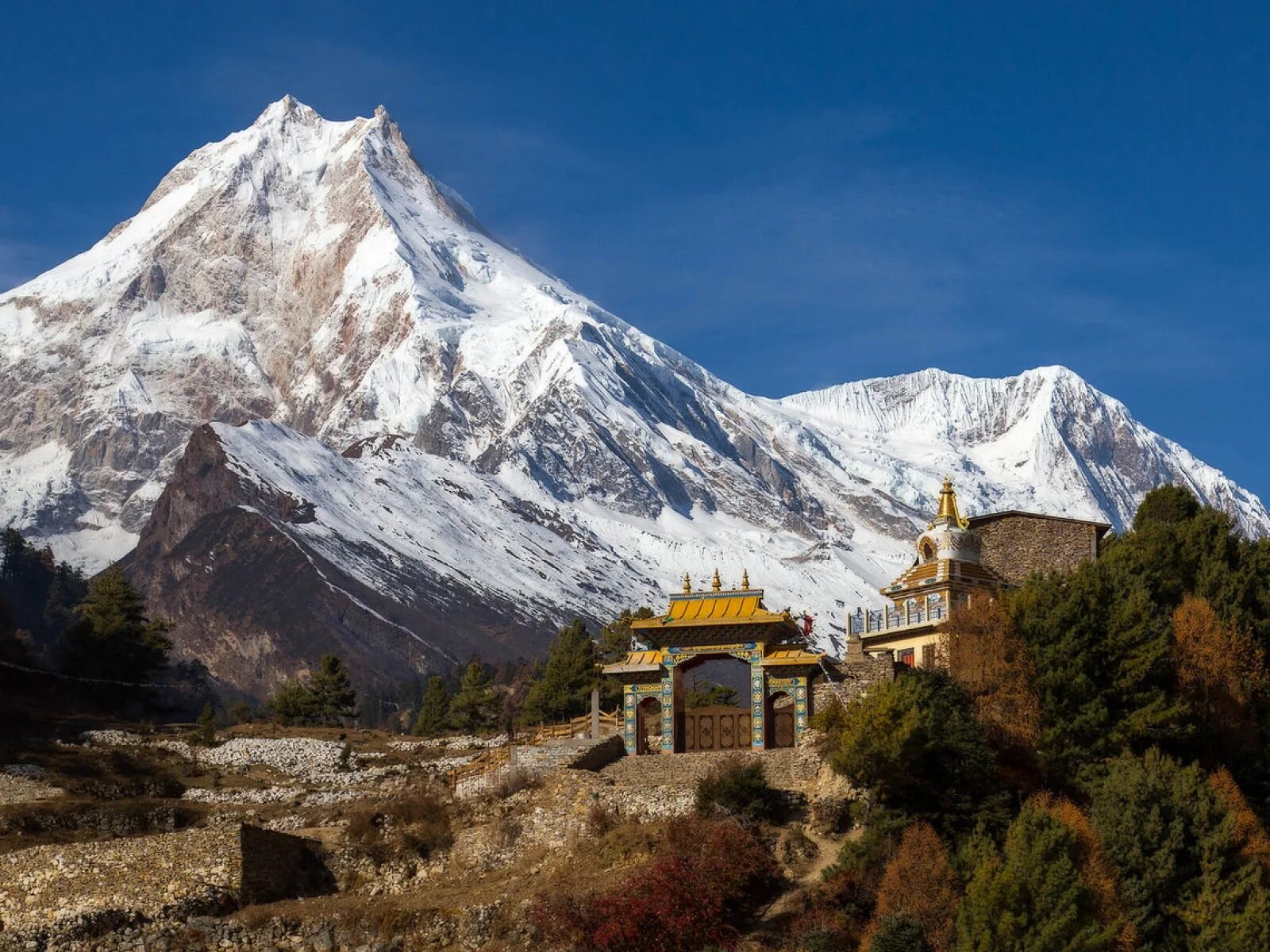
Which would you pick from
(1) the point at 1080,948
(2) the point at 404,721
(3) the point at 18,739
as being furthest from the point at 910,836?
(2) the point at 404,721

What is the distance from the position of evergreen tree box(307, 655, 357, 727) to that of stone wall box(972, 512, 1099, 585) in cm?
2833

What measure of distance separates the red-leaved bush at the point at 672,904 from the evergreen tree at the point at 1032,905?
5074mm

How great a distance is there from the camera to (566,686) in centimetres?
7569

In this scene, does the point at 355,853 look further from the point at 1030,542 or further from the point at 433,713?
the point at 433,713

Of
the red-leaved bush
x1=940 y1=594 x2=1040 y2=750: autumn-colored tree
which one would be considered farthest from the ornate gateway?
the red-leaved bush

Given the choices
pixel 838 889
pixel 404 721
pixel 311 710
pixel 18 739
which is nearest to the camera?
pixel 838 889

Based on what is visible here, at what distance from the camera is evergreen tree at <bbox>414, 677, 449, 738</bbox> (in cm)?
8362

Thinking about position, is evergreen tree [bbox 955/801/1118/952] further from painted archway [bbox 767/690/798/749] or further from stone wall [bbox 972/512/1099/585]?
stone wall [bbox 972/512/1099/585]

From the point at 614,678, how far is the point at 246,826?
2420 cm

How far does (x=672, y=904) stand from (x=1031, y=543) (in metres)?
27.8

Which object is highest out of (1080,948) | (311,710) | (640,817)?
(311,710)

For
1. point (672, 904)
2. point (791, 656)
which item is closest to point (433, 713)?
point (791, 656)

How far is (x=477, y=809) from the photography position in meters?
54.6

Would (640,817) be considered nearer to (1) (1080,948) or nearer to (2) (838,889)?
(2) (838,889)
